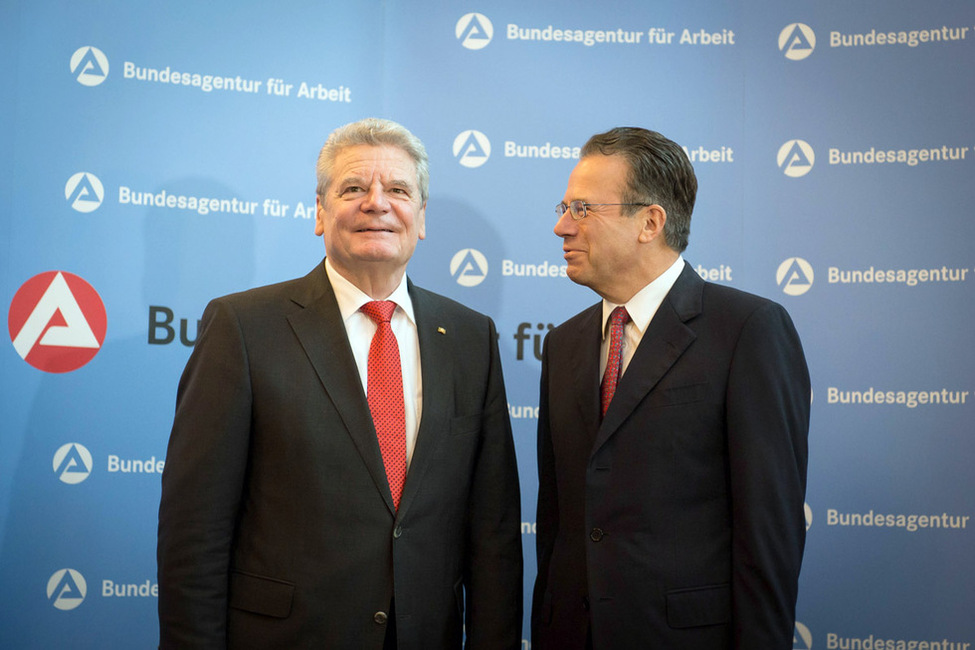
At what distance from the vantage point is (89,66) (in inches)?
130

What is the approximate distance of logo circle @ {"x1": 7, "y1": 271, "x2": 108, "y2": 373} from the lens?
3.19 meters

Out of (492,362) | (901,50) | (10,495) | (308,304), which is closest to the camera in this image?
(308,304)

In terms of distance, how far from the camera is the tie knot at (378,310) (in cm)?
228

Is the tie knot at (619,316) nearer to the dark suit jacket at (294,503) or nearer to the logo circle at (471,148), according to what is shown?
the dark suit jacket at (294,503)

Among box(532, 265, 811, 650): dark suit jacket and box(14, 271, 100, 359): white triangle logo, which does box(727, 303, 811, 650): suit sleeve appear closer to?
box(532, 265, 811, 650): dark suit jacket

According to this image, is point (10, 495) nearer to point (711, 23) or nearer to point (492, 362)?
point (492, 362)

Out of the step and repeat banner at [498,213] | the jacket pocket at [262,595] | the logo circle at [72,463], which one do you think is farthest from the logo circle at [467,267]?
the jacket pocket at [262,595]

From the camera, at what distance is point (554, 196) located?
362cm

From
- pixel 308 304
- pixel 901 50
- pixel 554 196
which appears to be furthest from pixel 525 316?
pixel 901 50

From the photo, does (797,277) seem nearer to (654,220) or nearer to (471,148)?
(654,220)

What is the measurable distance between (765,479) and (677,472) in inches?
8.6

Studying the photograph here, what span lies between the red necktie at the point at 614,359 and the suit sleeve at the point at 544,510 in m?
0.29

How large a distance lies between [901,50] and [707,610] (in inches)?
110

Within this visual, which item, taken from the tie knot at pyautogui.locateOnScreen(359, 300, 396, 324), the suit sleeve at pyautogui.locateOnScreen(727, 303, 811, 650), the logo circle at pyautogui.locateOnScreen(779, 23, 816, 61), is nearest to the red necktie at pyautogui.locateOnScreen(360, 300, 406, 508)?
the tie knot at pyautogui.locateOnScreen(359, 300, 396, 324)
